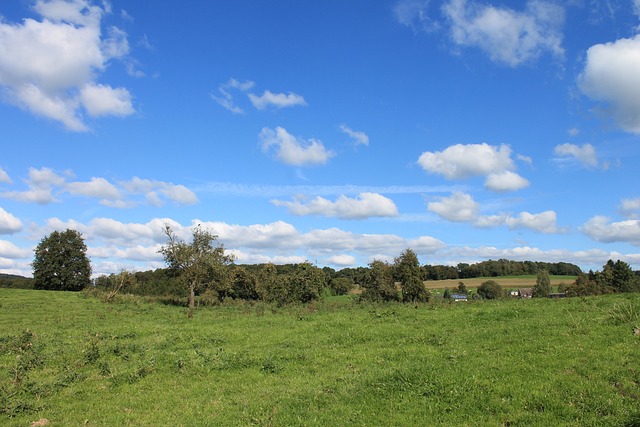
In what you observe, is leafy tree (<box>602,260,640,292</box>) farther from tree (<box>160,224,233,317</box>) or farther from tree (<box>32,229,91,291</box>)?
tree (<box>32,229,91,291</box>)

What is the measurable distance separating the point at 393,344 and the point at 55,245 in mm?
77042

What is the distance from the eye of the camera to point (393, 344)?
56.6 ft

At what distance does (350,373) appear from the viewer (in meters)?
13.6

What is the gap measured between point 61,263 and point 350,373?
260 ft

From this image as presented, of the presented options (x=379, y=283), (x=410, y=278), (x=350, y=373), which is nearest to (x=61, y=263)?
(x=379, y=283)

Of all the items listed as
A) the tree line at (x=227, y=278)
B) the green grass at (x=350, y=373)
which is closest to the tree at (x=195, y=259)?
the tree line at (x=227, y=278)

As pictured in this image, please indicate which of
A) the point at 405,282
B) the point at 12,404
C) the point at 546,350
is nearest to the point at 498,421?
the point at 546,350

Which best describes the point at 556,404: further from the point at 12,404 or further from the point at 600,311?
the point at 12,404

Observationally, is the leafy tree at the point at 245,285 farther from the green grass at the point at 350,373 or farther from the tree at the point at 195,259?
the green grass at the point at 350,373


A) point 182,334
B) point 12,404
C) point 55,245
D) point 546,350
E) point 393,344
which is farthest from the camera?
point 55,245

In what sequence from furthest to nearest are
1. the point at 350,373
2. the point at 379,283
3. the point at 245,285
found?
the point at 245,285 → the point at 379,283 → the point at 350,373

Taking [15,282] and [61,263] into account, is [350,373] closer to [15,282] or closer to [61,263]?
[61,263]

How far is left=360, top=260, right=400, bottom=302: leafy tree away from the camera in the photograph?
68.9 metres

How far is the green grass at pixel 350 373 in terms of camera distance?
32.7ft
